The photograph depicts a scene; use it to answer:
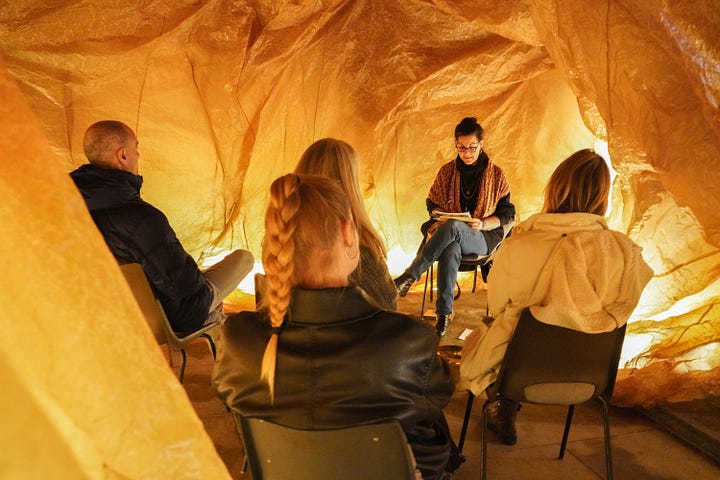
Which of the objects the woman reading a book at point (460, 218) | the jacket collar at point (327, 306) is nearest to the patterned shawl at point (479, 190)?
the woman reading a book at point (460, 218)

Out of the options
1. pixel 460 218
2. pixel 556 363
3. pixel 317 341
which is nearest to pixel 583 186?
pixel 556 363

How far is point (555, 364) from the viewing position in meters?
1.80

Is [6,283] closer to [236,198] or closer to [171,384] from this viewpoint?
[171,384]

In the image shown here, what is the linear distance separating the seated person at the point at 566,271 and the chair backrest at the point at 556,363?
5 cm

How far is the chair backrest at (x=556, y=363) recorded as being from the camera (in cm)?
177

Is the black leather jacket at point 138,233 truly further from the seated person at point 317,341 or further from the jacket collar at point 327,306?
the jacket collar at point 327,306

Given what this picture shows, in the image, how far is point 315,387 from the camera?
117 cm

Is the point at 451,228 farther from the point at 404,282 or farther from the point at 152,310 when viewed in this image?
the point at 152,310

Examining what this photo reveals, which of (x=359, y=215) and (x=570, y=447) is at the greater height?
(x=359, y=215)

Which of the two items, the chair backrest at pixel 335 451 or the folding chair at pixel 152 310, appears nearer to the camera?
the chair backrest at pixel 335 451

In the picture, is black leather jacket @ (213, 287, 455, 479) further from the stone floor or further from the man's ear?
the man's ear

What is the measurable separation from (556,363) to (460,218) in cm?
173

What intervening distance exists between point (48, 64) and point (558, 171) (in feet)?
11.5

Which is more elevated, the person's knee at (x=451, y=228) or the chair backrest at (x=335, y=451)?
the person's knee at (x=451, y=228)
